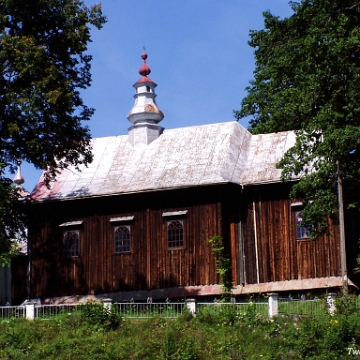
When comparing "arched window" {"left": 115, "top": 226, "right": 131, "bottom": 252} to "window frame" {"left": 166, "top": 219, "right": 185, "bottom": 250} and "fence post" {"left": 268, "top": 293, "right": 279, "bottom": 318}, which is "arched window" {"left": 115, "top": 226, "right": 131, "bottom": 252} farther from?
"fence post" {"left": 268, "top": 293, "right": 279, "bottom": 318}

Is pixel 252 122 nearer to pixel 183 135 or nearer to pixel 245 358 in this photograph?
pixel 183 135

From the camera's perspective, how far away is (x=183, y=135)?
34.0 m

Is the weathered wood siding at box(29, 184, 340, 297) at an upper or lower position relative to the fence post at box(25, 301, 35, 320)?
upper

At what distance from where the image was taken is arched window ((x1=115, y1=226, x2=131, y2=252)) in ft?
106

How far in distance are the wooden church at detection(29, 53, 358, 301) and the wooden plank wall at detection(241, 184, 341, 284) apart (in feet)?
0.12

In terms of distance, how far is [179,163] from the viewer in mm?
32312

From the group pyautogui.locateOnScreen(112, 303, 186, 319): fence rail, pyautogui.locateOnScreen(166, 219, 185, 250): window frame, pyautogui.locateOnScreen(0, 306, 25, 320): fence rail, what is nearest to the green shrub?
pyautogui.locateOnScreen(112, 303, 186, 319): fence rail

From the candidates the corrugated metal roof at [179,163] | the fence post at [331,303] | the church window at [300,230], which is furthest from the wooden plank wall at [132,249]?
the fence post at [331,303]

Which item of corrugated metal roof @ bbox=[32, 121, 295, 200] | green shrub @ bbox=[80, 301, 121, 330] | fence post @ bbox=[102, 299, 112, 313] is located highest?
corrugated metal roof @ bbox=[32, 121, 295, 200]

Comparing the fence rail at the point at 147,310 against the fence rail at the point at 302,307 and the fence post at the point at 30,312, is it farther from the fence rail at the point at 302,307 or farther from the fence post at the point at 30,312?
the fence rail at the point at 302,307

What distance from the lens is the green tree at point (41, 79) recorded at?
2800 cm

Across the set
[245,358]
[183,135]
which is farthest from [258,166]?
[245,358]

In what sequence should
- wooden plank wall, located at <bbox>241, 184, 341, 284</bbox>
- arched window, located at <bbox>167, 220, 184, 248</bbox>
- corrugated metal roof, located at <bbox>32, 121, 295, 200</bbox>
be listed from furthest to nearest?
arched window, located at <bbox>167, 220, 184, 248</bbox> → corrugated metal roof, located at <bbox>32, 121, 295, 200</bbox> → wooden plank wall, located at <bbox>241, 184, 341, 284</bbox>

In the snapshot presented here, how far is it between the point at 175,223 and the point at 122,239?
2293 mm
